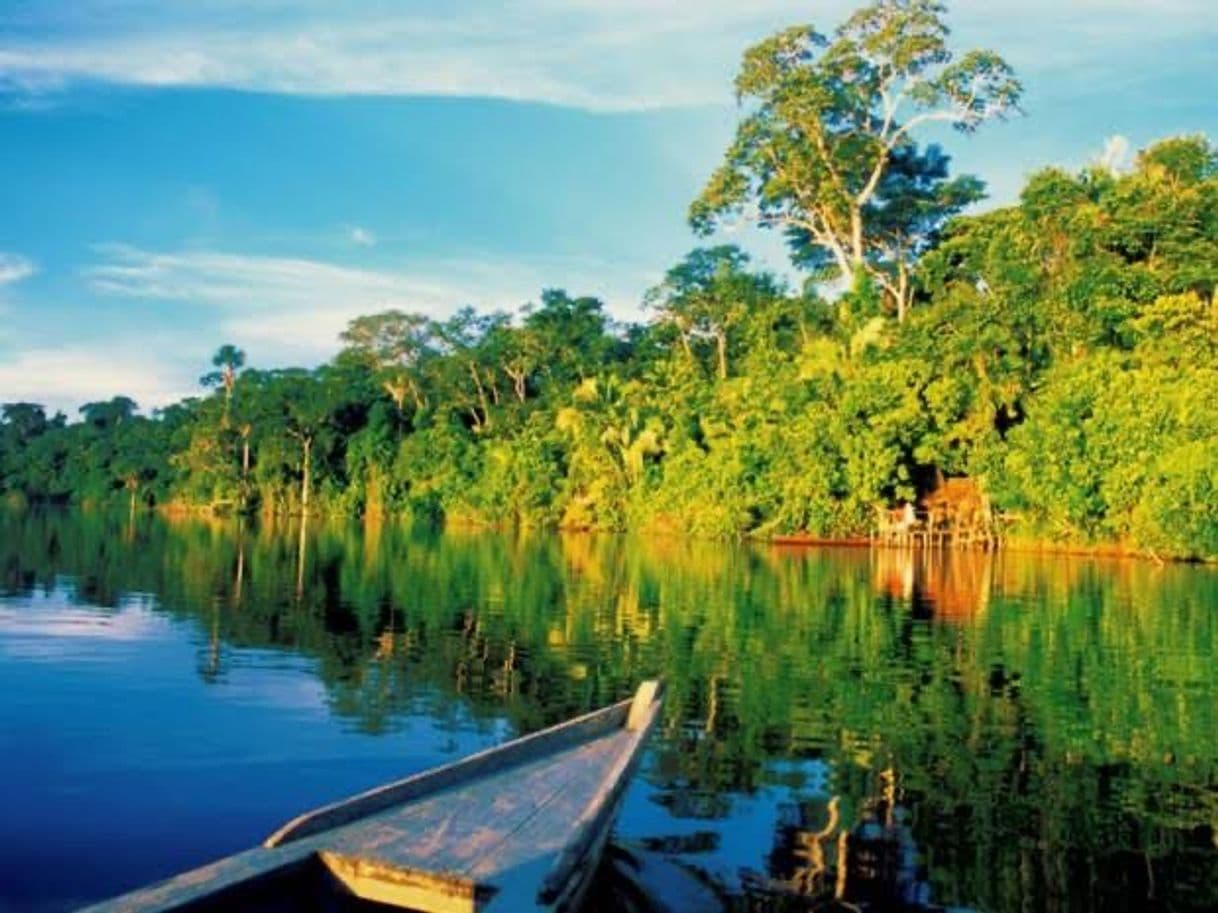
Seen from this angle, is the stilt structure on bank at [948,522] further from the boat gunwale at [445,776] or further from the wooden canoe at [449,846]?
the wooden canoe at [449,846]

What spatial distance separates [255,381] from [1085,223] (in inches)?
1882

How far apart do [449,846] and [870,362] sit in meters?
38.0

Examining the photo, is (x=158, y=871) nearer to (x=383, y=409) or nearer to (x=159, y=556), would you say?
(x=159, y=556)

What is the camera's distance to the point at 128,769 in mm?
8539

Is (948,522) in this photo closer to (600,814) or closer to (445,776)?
(445,776)

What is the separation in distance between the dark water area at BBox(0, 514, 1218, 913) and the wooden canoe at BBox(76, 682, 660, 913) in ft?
3.25

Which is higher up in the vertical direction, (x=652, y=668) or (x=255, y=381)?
(x=255, y=381)

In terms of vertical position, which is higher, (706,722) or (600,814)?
(600,814)

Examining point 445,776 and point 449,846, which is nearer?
point 449,846

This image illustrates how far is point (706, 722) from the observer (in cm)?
1027

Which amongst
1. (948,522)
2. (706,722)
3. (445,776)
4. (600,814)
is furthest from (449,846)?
(948,522)

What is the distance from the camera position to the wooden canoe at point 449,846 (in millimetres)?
4449

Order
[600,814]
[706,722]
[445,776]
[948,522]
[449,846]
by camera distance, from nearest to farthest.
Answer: [449,846]
[600,814]
[445,776]
[706,722]
[948,522]

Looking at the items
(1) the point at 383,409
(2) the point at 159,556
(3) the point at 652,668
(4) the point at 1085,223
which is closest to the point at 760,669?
(3) the point at 652,668
